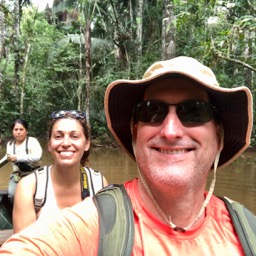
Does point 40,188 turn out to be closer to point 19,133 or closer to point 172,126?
point 172,126

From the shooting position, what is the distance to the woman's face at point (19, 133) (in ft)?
16.1

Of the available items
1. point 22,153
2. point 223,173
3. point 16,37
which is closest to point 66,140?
point 22,153

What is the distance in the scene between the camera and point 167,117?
122 cm

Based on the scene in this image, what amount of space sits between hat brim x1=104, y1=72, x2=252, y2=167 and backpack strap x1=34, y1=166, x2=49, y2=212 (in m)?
1.07

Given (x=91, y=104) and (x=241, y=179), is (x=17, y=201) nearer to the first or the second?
(x=241, y=179)

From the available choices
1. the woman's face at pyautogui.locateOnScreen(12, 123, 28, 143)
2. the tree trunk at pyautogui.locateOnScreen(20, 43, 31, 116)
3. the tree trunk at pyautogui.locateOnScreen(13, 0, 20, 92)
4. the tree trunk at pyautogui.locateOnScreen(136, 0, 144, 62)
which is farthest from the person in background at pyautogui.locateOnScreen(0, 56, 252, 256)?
the tree trunk at pyautogui.locateOnScreen(20, 43, 31, 116)

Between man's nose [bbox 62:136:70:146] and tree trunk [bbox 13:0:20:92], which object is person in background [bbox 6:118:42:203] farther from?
tree trunk [bbox 13:0:20:92]

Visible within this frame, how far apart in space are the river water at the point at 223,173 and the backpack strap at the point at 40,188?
5432 mm

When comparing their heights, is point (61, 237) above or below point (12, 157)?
above

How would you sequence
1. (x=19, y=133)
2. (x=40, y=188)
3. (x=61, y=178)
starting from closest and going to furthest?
(x=40, y=188) < (x=61, y=178) < (x=19, y=133)

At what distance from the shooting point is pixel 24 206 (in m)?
2.27

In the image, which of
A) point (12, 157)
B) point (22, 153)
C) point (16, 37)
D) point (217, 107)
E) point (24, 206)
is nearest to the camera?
point (217, 107)

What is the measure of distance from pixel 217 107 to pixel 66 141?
145cm

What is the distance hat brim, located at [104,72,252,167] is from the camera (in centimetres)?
124
